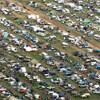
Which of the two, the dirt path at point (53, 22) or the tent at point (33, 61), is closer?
the tent at point (33, 61)

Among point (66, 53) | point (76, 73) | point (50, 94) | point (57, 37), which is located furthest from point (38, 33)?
point (50, 94)

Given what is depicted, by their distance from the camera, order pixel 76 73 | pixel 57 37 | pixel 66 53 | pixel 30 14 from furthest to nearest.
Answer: pixel 30 14, pixel 57 37, pixel 66 53, pixel 76 73

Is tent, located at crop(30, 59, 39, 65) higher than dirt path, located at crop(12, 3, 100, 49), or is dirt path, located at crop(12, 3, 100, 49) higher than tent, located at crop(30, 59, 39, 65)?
dirt path, located at crop(12, 3, 100, 49)

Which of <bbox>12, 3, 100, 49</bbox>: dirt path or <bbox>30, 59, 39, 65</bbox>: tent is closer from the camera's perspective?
<bbox>30, 59, 39, 65</bbox>: tent

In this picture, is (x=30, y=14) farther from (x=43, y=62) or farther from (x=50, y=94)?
(x=50, y=94)

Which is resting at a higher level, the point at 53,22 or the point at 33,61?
the point at 53,22

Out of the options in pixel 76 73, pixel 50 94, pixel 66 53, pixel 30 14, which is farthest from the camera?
pixel 30 14

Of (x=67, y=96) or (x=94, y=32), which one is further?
(x=94, y=32)

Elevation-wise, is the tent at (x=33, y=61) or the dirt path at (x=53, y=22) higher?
the dirt path at (x=53, y=22)

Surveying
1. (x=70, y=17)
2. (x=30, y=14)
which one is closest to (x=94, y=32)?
(x=70, y=17)

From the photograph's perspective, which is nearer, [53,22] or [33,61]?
[33,61]
